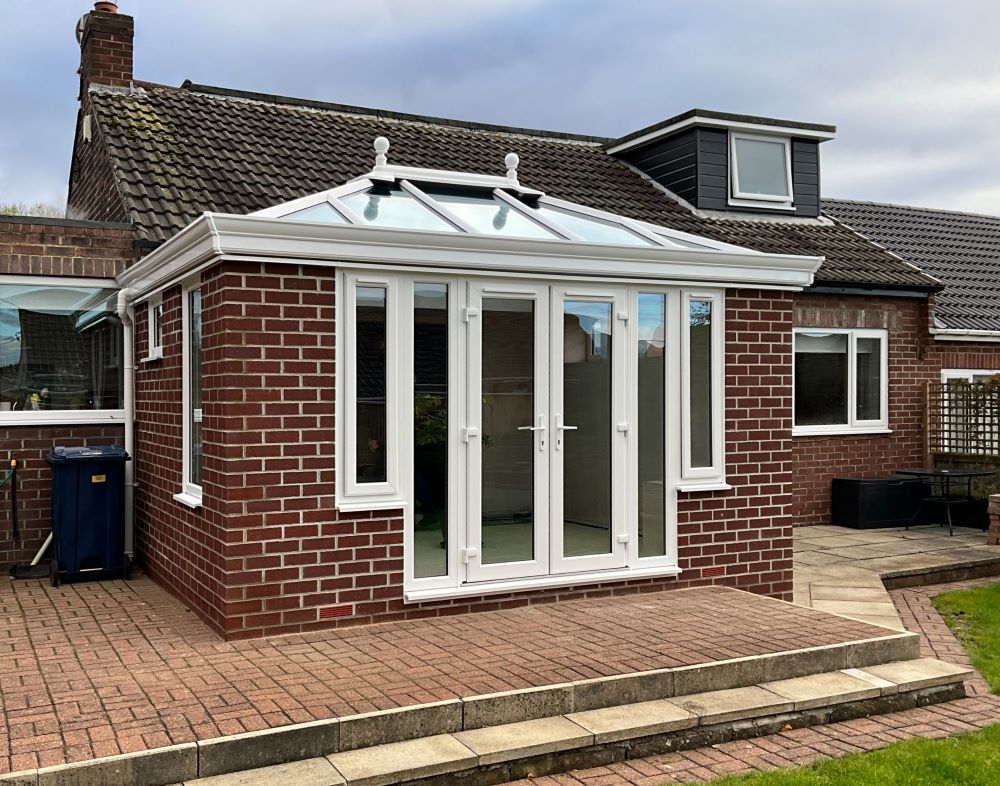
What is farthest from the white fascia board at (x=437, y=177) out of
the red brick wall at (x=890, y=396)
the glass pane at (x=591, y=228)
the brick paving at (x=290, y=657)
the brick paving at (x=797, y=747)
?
the red brick wall at (x=890, y=396)

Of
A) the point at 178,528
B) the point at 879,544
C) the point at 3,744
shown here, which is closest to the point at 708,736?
the point at 3,744

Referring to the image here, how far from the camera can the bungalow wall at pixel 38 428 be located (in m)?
9.09

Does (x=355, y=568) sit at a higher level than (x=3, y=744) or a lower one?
higher

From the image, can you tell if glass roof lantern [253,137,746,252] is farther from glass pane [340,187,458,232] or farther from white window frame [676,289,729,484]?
white window frame [676,289,729,484]

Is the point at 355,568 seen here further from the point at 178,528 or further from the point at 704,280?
the point at 704,280

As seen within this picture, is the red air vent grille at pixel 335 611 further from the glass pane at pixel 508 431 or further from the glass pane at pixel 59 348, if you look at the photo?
the glass pane at pixel 59 348

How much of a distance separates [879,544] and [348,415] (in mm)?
7537

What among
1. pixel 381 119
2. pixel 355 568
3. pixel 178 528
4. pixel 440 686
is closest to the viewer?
pixel 440 686

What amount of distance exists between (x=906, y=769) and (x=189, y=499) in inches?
192

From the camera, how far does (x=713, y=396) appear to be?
8.05 metres

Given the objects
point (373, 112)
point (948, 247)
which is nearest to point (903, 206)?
point (948, 247)

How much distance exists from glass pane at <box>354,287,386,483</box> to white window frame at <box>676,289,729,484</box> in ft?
7.98

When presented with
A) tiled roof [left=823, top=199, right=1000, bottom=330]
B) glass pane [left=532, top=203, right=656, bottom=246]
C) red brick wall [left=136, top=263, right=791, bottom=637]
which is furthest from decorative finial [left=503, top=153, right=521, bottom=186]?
tiled roof [left=823, top=199, right=1000, bottom=330]

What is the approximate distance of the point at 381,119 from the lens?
15219 millimetres
